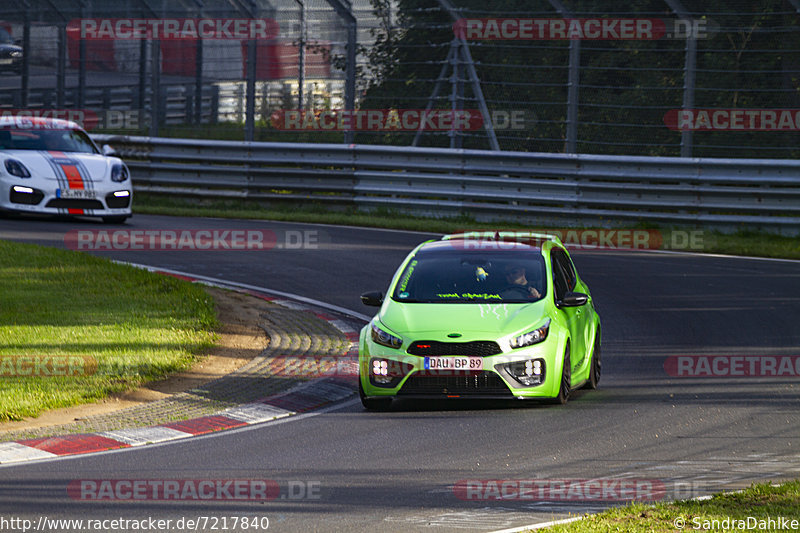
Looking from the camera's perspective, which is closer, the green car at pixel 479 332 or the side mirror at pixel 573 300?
the green car at pixel 479 332

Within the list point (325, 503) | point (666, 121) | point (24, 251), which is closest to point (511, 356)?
point (325, 503)

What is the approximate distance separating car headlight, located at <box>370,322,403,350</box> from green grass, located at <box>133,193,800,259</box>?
10.7 meters

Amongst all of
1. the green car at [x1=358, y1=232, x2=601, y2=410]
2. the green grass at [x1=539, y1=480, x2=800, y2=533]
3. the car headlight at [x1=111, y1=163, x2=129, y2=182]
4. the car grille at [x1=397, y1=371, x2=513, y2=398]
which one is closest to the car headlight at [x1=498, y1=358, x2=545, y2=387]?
the green car at [x1=358, y1=232, x2=601, y2=410]

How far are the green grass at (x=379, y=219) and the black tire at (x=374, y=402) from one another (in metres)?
10.7

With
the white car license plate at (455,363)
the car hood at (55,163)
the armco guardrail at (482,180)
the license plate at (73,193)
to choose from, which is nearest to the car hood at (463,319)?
the white car license plate at (455,363)

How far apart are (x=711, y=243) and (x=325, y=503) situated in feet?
46.3

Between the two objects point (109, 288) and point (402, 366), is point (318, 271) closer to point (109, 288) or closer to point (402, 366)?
point (109, 288)

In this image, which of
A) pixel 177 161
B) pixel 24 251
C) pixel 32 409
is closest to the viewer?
pixel 32 409

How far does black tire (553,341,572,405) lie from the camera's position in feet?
32.0

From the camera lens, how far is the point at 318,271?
16.8 metres

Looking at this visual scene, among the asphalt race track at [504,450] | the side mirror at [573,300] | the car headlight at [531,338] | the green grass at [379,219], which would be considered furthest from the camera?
the green grass at [379,219]

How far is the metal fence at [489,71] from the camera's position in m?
20.8

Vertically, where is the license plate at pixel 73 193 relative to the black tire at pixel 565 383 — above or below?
above

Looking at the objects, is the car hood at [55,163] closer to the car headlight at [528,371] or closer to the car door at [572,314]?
the car door at [572,314]
